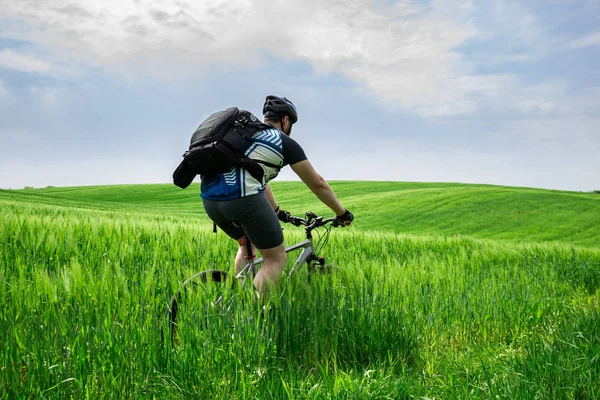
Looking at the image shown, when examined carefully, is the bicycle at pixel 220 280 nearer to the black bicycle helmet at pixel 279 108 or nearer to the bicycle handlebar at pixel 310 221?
the bicycle handlebar at pixel 310 221

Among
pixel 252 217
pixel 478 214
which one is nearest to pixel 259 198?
pixel 252 217

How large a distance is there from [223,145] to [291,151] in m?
0.63

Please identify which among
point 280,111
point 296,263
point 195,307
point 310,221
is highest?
point 280,111

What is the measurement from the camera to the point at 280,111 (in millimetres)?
4539

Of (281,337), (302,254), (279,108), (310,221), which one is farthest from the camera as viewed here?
(310,221)

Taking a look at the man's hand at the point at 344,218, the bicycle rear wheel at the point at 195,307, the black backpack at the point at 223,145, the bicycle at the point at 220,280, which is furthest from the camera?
the man's hand at the point at 344,218

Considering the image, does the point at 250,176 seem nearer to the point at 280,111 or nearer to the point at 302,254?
the point at 280,111

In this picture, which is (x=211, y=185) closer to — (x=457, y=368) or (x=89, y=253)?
(x=457, y=368)

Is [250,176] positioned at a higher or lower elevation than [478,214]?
higher

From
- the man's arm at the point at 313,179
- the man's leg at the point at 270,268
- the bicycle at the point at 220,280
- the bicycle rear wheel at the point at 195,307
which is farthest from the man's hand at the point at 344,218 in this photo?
the bicycle rear wheel at the point at 195,307

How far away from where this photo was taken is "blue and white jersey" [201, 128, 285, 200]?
3945 mm

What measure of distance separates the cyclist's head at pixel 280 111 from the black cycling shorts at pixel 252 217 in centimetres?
93

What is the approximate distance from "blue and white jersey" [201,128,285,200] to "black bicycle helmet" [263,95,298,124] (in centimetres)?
45

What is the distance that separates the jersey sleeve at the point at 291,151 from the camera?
416 centimetres
